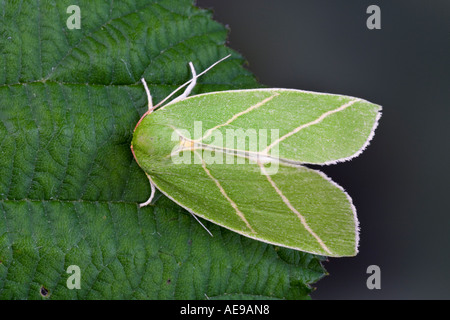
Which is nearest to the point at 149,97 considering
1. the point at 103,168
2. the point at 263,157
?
the point at 103,168

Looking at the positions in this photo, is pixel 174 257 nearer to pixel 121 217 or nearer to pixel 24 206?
pixel 121 217

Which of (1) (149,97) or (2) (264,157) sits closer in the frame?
(2) (264,157)

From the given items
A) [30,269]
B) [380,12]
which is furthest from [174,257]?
[380,12]

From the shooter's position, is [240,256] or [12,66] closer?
[12,66]

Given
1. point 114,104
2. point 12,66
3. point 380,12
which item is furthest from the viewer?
point 380,12

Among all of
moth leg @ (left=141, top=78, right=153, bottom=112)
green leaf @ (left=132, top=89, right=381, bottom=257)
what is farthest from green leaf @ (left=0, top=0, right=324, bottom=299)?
green leaf @ (left=132, top=89, right=381, bottom=257)

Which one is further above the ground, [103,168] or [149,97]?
[149,97]

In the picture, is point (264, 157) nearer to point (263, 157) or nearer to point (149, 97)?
point (263, 157)
